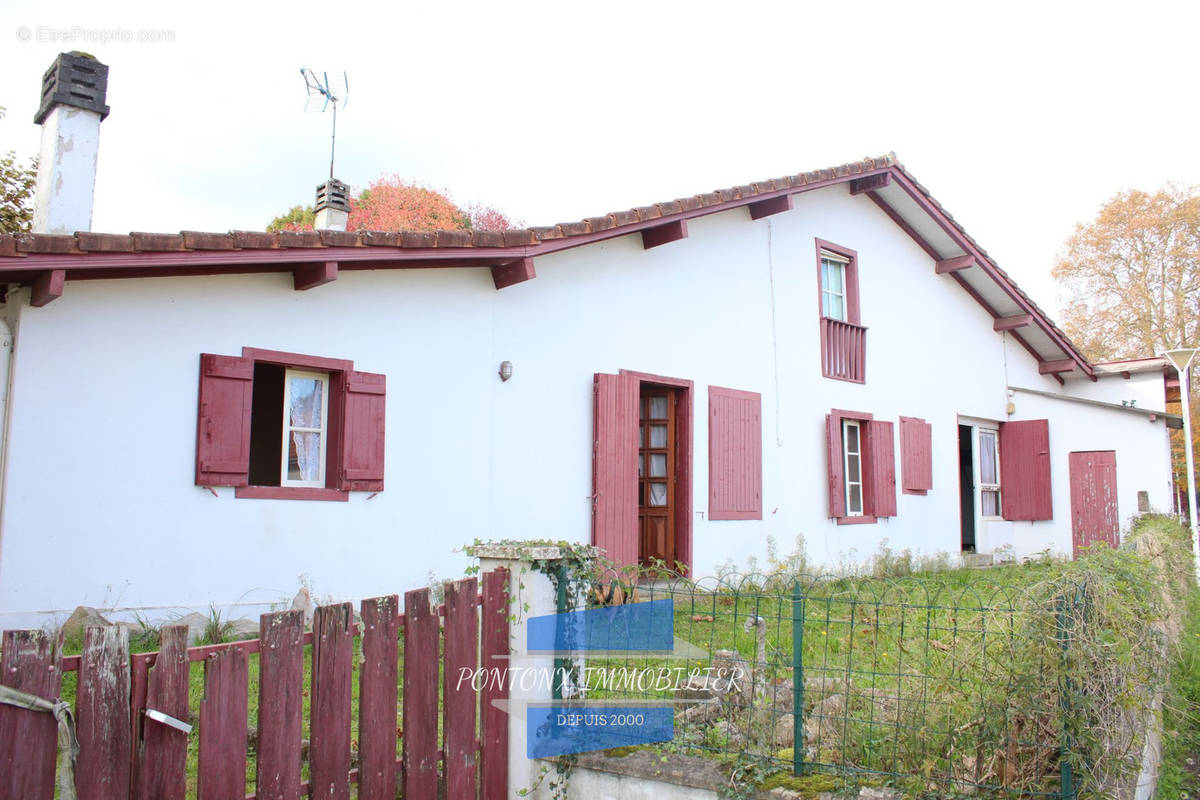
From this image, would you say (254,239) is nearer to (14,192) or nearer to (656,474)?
(656,474)

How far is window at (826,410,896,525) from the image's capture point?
39.6 feet

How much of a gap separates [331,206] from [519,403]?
155 inches

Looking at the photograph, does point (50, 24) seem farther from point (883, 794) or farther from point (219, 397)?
point (883, 794)

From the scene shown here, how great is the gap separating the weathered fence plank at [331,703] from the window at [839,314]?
377 inches

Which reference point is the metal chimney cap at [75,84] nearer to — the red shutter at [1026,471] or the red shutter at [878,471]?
the red shutter at [878,471]

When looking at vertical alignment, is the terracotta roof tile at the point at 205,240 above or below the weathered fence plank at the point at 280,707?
above

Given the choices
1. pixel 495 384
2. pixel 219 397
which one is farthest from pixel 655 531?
pixel 219 397

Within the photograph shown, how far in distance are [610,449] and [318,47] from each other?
1328cm

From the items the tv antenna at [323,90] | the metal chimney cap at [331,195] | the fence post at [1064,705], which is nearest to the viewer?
the fence post at [1064,705]

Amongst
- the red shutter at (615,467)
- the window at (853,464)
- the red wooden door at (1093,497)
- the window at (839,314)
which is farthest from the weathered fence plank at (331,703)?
the red wooden door at (1093,497)

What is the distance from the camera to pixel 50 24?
751cm

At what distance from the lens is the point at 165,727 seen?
271 centimetres

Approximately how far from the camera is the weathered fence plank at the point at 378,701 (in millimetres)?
3305

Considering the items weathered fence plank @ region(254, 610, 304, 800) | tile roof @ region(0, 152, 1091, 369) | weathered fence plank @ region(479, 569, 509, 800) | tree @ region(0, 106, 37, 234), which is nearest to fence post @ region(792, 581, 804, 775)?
weathered fence plank @ region(479, 569, 509, 800)
